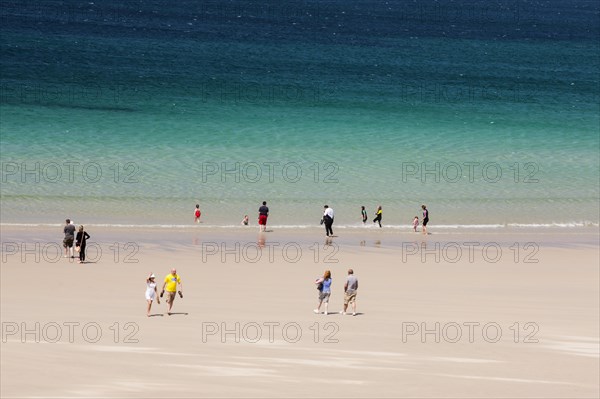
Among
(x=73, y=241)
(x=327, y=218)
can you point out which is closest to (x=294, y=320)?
(x=73, y=241)

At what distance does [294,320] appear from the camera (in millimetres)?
24859

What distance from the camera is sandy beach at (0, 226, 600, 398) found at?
20625mm

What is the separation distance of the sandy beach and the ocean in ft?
18.0

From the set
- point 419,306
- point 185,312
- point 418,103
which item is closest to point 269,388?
point 185,312

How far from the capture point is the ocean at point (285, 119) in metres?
42.2

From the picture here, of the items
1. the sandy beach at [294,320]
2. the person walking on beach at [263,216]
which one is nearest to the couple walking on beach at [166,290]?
the sandy beach at [294,320]

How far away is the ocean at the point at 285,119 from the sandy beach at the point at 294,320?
5496mm

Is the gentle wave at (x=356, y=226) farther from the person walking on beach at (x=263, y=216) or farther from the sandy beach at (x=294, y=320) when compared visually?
the sandy beach at (x=294, y=320)

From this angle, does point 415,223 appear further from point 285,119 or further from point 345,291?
point 285,119

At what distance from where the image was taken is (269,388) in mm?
20031

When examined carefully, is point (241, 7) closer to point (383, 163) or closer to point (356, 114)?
point (356, 114)

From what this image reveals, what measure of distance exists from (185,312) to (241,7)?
89.2 meters

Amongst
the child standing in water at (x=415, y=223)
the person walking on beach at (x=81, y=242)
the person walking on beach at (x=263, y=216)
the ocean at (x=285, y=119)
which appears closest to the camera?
the person walking on beach at (x=81, y=242)

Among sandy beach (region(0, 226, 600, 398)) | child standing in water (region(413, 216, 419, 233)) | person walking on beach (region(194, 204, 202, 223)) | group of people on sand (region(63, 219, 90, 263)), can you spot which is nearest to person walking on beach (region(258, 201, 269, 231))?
sandy beach (region(0, 226, 600, 398))
